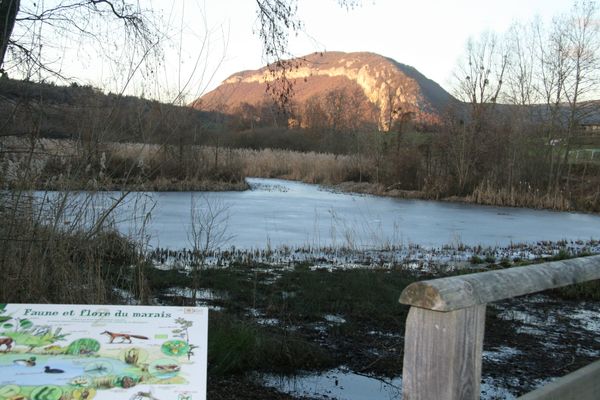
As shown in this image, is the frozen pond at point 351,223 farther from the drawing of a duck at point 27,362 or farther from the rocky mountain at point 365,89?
the drawing of a duck at point 27,362

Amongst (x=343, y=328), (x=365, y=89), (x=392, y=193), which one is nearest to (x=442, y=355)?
(x=343, y=328)

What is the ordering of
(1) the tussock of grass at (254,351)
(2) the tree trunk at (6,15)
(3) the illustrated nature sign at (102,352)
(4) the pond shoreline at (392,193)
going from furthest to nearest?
(4) the pond shoreline at (392,193) → (2) the tree trunk at (6,15) → (1) the tussock of grass at (254,351) → (3) the illustrated nature sign at (102,352)

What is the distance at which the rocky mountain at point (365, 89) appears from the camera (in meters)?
6.18

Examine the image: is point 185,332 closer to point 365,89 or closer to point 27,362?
point 27,362

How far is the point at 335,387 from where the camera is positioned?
5.44 metres

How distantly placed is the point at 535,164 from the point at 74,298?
31365mm

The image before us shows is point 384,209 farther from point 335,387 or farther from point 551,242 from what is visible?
point 335,387

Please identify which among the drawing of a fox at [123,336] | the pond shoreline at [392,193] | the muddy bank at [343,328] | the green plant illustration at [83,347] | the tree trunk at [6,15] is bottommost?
the muddy bank at [343,328]

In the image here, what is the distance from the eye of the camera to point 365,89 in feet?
511

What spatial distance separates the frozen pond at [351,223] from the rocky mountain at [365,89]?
3.03 meters

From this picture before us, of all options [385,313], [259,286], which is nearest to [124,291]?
[259,286]

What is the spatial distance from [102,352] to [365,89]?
157 metres

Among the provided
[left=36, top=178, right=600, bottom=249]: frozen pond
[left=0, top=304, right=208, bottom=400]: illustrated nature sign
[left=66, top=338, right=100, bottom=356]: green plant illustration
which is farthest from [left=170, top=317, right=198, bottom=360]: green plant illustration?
[left=36, top=178, right=600, bottom=249]: frozen pond

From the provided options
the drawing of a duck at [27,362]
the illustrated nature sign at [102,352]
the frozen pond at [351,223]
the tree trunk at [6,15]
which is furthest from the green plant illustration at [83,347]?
the frozen pond at [351,223]
